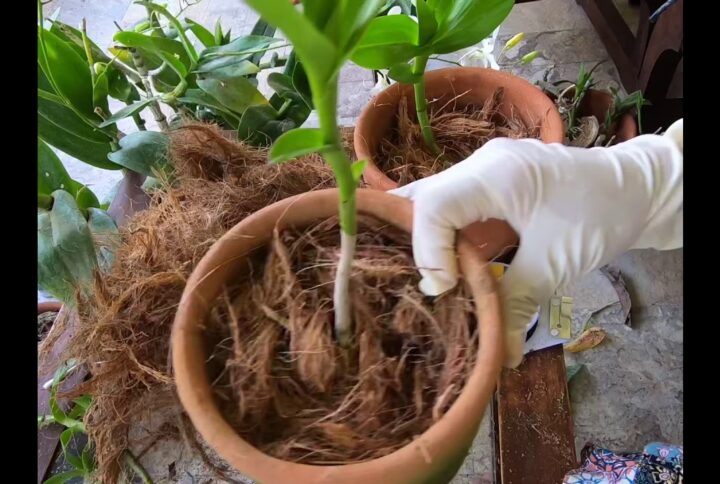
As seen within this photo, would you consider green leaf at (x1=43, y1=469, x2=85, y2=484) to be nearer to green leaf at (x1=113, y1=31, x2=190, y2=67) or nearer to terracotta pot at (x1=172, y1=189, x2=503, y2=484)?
terracotta pot at (x1=172, y1=189, x2=503, y2=484)

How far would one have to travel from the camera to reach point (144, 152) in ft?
2.17

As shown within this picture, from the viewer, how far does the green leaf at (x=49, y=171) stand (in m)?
0.65

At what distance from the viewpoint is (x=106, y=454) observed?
Result: 0.58m

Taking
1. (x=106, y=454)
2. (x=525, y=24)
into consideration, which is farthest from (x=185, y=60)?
(x=525, y=24)

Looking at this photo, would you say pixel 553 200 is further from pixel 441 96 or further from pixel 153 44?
pixel 153 44

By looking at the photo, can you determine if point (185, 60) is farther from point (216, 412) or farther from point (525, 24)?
point (525, 24)

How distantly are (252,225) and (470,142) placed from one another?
0.35 meters

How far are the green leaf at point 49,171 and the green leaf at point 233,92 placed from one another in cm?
19

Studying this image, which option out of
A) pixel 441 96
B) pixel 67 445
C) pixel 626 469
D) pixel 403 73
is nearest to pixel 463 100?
pixel 441 96

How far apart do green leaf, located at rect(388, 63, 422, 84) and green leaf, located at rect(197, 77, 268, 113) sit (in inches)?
→ 7.6

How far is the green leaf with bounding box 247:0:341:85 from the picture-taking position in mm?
255

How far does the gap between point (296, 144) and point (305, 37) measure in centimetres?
7

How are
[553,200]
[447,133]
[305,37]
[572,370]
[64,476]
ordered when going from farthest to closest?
[572,370] < [447,133] < [64,476] < [553,200] < [305,37]

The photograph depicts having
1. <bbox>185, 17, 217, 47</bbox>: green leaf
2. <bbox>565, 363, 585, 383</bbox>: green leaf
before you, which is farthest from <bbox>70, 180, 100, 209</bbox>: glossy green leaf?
<bbox>565, 363, 585, 383</bbox>: green leaf
